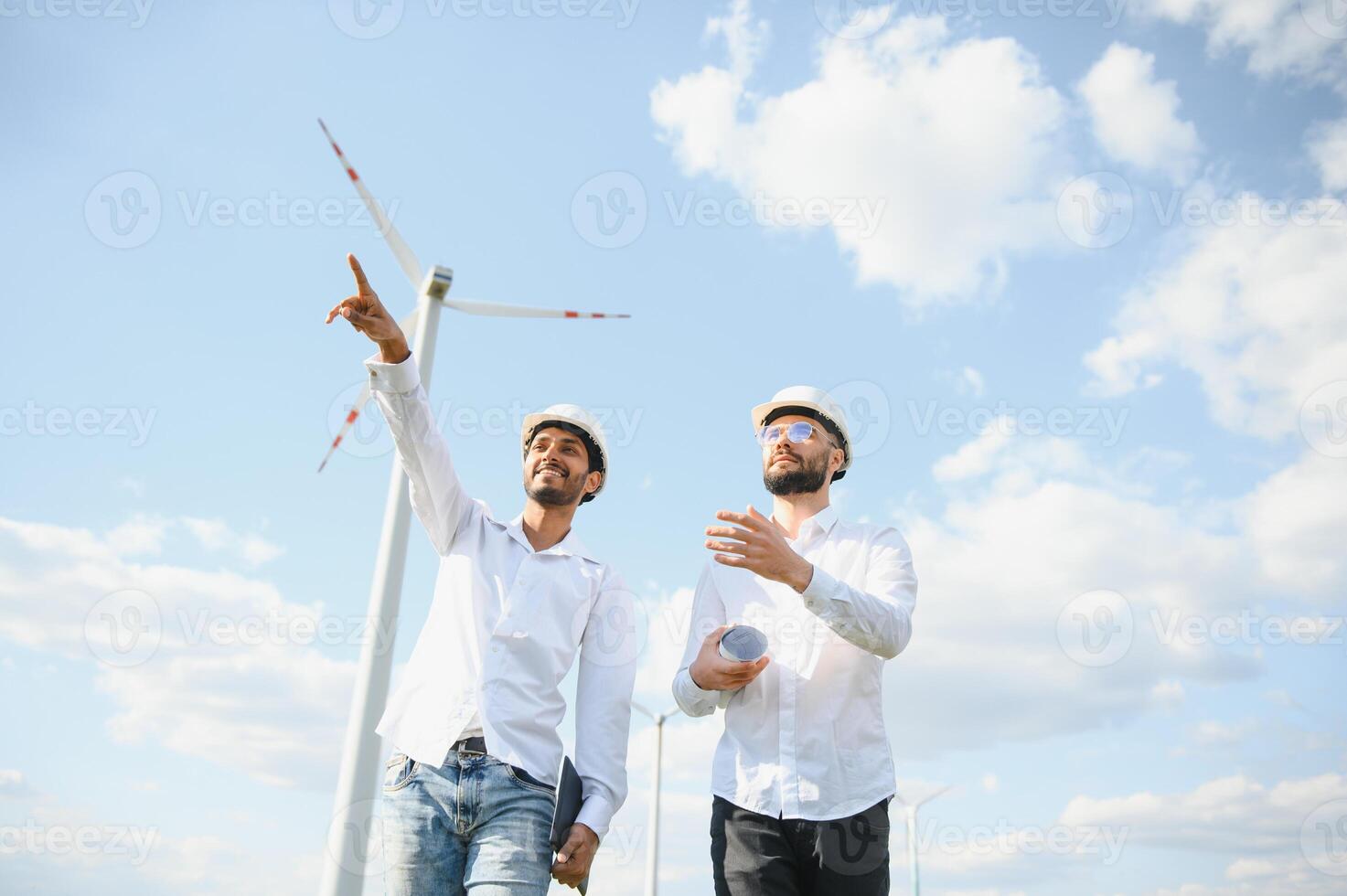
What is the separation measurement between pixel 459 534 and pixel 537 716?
1277 mm

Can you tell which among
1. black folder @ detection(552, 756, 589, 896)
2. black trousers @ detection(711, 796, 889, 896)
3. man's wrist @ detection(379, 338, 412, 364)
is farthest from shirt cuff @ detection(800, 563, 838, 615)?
man's wrist @ detection(379, 338, 412, 364)

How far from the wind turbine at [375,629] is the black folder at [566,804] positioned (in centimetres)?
774

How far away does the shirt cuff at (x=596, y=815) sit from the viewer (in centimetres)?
512

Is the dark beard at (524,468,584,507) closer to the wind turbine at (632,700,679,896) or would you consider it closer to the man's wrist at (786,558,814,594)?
the man's wrist at (786,558,814,594)

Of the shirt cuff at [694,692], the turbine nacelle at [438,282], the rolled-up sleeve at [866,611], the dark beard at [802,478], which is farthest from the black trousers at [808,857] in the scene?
the turbine nacelle at [438,282]

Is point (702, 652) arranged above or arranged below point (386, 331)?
below

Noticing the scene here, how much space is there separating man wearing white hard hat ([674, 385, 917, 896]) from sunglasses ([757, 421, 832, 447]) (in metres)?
0.01

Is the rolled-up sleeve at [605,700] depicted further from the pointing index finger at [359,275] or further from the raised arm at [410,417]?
the pointing index finger at [359,275]

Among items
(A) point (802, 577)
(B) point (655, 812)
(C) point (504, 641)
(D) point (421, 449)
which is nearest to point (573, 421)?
(D) point (421, 449)

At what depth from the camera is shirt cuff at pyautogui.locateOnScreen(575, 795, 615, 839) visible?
5117mm

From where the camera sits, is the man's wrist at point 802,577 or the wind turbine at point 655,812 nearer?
the man's wrist at point 802,577

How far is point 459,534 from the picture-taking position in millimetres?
5941

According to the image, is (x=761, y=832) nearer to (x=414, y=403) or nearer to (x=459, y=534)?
(x=459, y=534)

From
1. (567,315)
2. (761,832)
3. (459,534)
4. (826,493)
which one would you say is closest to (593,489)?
(459,534)
